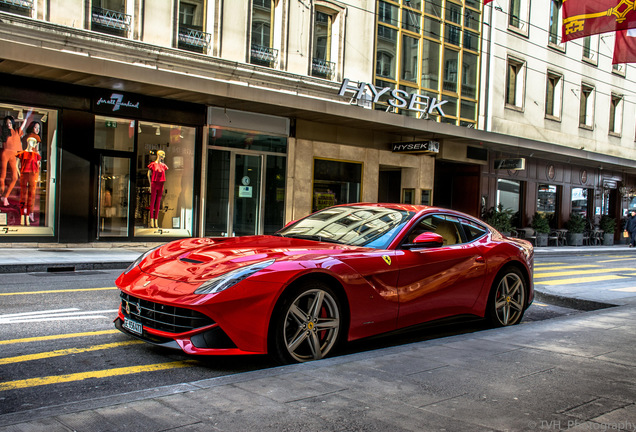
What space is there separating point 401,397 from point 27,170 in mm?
12931

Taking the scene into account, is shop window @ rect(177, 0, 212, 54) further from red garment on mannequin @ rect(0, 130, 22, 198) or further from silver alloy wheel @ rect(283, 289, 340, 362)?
silver alloy wheel @ rect(283, 289, 340, 362)

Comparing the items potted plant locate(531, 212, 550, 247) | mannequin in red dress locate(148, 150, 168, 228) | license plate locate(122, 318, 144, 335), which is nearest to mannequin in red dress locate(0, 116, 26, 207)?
mannequin in red dress locate(148, 150, 168, 228)

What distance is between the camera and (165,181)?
53.3ft

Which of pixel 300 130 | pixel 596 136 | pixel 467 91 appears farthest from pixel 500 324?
pixel 596 136

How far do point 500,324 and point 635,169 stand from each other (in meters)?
30.4

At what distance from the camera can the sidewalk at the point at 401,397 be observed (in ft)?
10.2

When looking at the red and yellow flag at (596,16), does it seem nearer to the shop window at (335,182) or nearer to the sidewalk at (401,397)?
the sidewalk at (401,397)

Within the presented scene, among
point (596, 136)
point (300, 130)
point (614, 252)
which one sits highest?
point (596, 136)

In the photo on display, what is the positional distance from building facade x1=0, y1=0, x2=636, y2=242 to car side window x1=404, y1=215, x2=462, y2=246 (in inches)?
376

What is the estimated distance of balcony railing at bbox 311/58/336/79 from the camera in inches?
757

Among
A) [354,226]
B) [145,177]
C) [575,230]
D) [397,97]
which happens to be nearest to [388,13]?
[397,97]

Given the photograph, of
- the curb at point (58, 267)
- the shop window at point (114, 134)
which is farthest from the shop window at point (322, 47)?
the curb at point (58, 267)

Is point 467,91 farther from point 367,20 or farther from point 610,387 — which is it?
point 610,387

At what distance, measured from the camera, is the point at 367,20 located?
2059 cm
